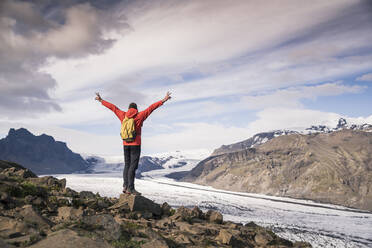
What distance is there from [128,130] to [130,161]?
1596 mm

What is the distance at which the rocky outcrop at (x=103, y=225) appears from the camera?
786 centimetres

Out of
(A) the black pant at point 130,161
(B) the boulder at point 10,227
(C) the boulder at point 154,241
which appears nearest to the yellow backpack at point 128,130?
(A) the black pant at point 130,161

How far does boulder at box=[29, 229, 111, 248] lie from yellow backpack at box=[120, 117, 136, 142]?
578 cm

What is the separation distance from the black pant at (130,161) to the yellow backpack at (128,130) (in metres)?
0.50

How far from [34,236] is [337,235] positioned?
512 feet

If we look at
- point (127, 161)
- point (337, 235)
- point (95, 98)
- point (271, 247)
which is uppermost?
point (95, 98)

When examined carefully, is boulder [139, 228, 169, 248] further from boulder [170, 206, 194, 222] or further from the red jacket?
the red jacket

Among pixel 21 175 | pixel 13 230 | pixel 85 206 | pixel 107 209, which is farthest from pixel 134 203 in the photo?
pixel 21 175

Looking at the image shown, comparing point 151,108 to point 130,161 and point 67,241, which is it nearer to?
point 130,161

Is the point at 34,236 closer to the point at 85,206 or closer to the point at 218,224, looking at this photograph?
the point at 85,206

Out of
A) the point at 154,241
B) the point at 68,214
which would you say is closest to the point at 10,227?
the point at 68,214

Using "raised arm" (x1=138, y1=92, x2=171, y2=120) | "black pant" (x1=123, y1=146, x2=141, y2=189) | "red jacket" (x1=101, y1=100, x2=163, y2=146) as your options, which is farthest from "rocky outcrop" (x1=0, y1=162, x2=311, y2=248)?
"raised arm" (x1=138, y1=92, x2=171, y2=120)

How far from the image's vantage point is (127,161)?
14039 mm

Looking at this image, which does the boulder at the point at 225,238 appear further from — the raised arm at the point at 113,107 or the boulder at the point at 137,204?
the raised arm at the point at 113,107
